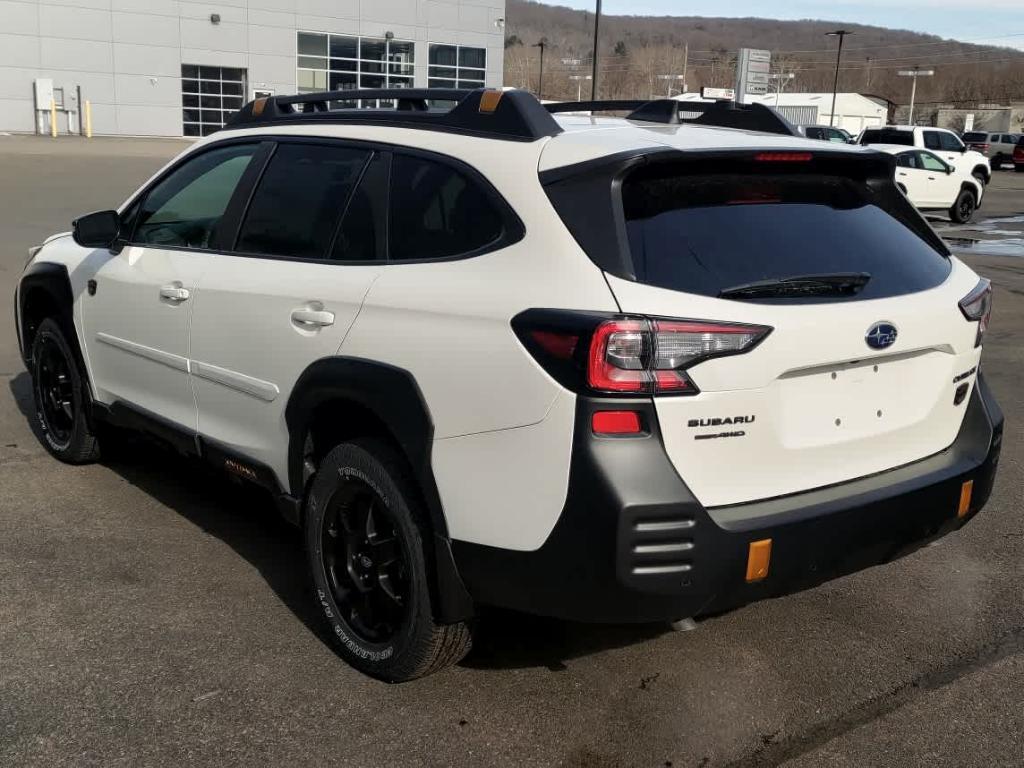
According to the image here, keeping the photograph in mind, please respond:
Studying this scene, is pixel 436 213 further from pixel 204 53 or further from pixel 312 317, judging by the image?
pixel 204 53

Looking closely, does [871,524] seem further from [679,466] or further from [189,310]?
→ [189,310]

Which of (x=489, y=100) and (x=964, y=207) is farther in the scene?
(x=964, y=207)

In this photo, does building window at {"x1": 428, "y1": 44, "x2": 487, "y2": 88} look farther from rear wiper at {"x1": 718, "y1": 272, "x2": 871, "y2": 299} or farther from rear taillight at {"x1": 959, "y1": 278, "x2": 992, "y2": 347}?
rear wiper at {"x1": 718, "y1": 272, "x2": 871, "y2": 299}

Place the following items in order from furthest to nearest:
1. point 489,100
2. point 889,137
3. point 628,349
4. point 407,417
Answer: point 889,137 → point 489,100 → point 407,417 → point 628,349

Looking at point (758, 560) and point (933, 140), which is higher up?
point (933, 140)

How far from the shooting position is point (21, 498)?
4992 mm

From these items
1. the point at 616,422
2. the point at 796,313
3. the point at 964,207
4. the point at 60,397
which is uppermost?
the point at 796,313

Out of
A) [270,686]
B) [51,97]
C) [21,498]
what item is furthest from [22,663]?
[51,97]

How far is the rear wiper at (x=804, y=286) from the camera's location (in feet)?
9.21

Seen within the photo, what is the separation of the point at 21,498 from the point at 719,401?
368 centimetres

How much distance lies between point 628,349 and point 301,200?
167 centimetres

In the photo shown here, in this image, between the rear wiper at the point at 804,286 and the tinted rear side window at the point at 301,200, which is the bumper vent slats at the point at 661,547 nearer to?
the rear wiper at the point at 804,286

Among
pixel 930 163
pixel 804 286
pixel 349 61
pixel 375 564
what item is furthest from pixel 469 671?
pixel 349 61

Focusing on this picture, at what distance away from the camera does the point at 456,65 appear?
2136 inches
